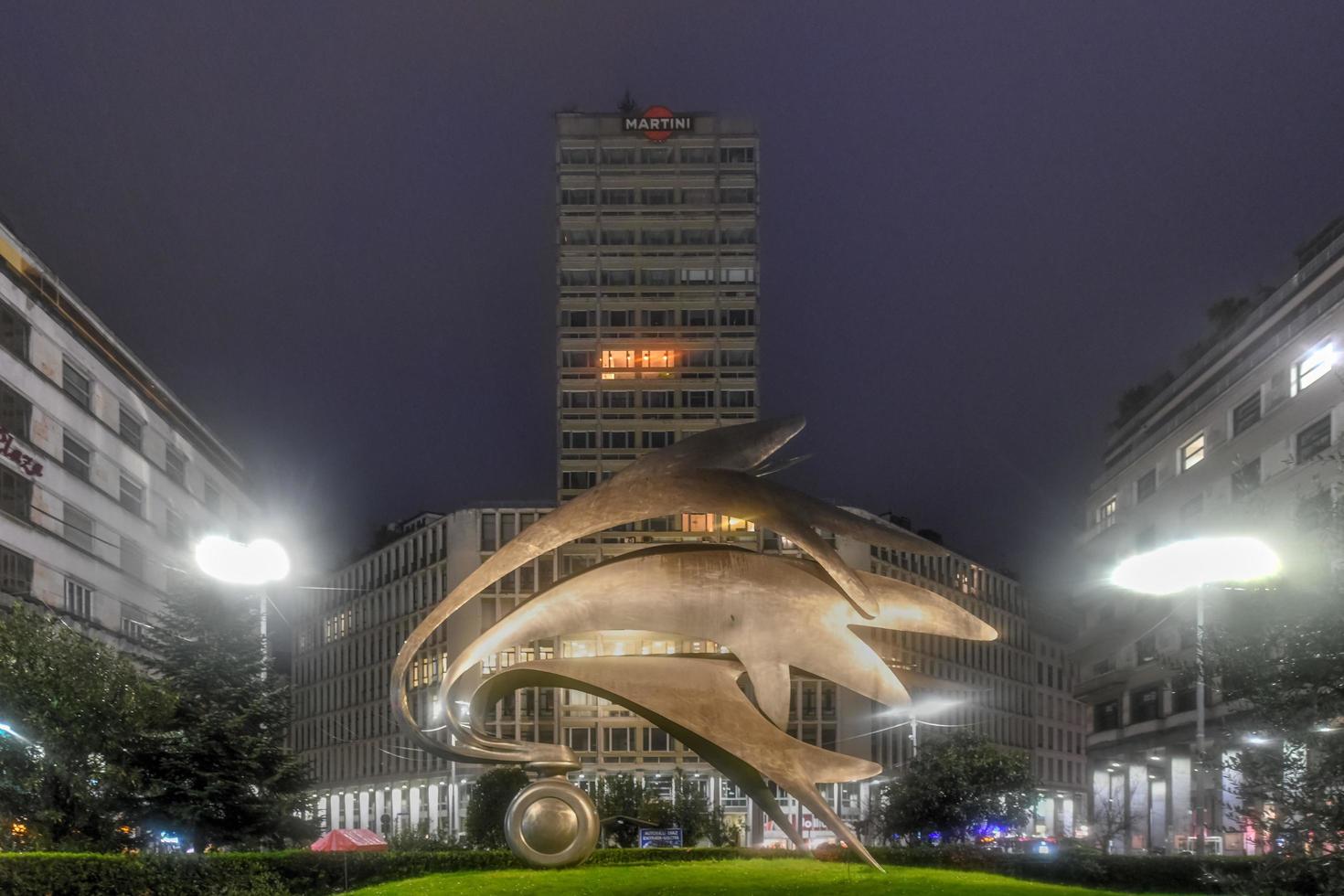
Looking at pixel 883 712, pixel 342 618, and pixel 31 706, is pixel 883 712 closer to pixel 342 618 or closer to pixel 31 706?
pixel 342 618

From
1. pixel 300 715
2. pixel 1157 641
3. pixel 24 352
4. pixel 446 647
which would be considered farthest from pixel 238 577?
pixel 300 715

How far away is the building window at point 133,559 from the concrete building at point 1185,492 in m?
42.3

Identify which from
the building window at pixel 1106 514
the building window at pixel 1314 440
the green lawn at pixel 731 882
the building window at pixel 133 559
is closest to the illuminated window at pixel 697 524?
the building window at pixel 1106 514

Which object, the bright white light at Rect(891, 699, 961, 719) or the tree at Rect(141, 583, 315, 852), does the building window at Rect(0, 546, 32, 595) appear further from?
the bright white light at Rect(891, 699, 961, 719)

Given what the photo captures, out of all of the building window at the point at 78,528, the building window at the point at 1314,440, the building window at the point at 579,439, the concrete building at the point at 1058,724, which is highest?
the building window at the point at 579,439

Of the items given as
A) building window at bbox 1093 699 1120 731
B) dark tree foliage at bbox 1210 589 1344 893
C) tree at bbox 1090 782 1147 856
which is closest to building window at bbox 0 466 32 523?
tree at bbox 1090 782 1147 856

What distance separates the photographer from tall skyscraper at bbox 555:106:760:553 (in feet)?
343

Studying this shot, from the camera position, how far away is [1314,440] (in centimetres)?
5091

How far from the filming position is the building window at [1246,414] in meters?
56.9

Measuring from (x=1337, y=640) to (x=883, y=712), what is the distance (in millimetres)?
86651

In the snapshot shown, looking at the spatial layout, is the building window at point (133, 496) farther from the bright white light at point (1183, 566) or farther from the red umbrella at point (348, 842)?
the bright white light at point (1183, 566)

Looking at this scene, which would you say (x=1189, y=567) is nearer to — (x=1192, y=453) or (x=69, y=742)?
(x=69, y=742)

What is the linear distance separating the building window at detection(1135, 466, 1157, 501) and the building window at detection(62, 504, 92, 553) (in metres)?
44.8

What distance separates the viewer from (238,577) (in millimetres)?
41156
